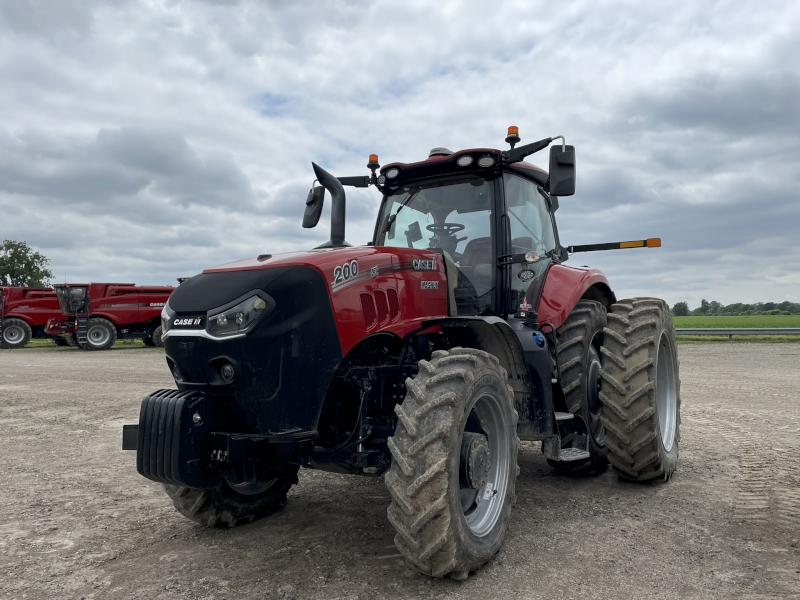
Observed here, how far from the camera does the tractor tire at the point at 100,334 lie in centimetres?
2217

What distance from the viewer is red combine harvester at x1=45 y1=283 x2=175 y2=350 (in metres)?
22.0

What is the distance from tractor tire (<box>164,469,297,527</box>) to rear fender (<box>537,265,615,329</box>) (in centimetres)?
214

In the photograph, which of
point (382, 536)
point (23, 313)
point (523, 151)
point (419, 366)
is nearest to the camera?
point (419, 366)

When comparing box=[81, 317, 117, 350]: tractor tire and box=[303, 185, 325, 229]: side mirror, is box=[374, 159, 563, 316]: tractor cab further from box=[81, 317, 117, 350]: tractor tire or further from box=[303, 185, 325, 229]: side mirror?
box=[81, 317, 117, 350]: tractor tire

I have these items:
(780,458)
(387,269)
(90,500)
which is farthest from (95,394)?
(780,458)

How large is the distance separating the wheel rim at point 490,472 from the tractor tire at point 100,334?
2139 cm

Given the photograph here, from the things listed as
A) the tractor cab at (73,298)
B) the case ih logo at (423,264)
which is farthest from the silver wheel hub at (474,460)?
the tractor cab at (73,298)

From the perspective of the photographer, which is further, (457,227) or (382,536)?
(457,227)

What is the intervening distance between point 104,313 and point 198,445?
2129cm

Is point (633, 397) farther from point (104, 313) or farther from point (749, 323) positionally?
point (749, 323)

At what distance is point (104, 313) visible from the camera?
22.3 meters

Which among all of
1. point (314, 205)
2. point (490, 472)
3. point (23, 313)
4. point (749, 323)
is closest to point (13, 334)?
point (23, 313)

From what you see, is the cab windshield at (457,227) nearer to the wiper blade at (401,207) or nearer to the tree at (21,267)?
the wiper blade at (401,207)

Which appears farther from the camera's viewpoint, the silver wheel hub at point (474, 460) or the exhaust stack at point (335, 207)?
the exhaust stack at point (335, 207)
